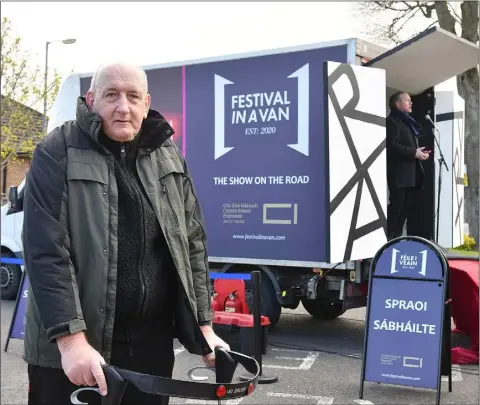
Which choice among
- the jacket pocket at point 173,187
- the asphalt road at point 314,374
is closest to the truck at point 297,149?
the asphalt road at point 314,374

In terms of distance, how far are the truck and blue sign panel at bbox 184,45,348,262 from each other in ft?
0.03

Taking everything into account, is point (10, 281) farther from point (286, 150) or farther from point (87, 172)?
point (87, 172)

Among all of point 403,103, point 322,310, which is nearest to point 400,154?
point 403,103

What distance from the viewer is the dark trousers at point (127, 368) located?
2.10 meters

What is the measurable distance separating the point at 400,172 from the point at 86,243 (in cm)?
552

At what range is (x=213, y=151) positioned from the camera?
6.71 metres

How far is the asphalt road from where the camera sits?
4.72 metres

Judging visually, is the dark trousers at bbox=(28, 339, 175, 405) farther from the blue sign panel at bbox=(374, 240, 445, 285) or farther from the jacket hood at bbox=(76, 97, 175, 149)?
the blue sign panel at bbox=(374, 240, 445, 285)

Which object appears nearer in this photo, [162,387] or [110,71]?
[162,387]

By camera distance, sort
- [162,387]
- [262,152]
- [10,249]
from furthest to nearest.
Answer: [10,249] < [262,152] < [162,387]

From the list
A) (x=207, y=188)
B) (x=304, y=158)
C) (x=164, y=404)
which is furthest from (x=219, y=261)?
(x=164, y=404)

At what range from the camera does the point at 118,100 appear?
2.16 metres

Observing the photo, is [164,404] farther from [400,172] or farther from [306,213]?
[400,172]

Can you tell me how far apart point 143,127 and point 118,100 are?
0.20m
